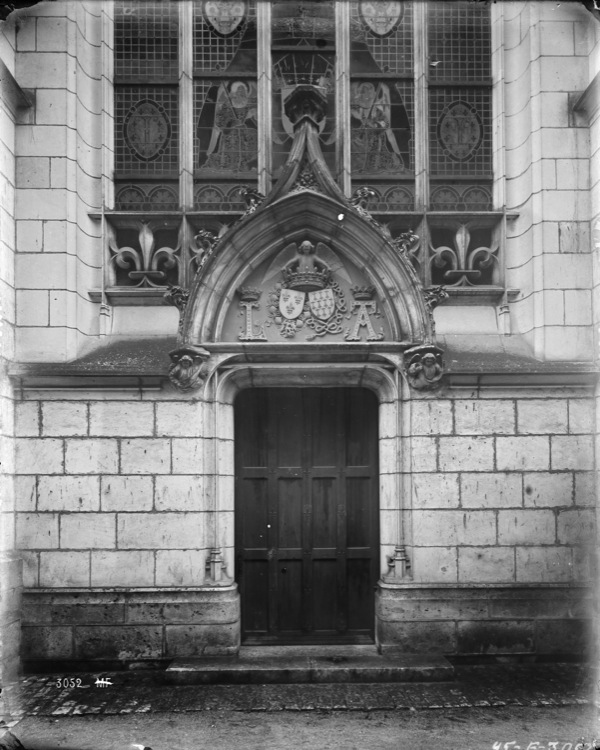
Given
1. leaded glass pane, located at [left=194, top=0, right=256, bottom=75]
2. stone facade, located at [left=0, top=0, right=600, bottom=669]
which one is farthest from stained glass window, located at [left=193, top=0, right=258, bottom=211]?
stone facade, located at [left=0, top=0, right=600, bottom=669]

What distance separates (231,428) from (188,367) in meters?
0.88

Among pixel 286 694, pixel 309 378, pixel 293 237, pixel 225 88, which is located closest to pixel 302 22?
pixel 225 88

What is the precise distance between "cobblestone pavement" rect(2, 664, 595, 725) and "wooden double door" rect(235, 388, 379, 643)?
1.15 metres

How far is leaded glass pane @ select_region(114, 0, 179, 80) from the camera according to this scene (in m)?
7.82

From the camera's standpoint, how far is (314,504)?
303 inches

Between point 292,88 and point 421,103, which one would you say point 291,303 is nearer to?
point 292,88

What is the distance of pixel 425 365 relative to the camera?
23.5 ft

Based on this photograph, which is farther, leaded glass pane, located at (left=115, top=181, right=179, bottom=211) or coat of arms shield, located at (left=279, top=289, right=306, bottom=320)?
leaded glass pane, located at (left=115, top=181, right=179, bottom=211)

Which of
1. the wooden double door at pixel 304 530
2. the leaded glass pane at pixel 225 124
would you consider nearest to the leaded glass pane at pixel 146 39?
the leaded glass pane at pixel 225 124

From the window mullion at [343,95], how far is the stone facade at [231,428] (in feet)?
2.51

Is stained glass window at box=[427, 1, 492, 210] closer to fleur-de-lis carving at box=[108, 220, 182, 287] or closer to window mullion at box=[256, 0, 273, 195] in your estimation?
window mullion at box=[256, 0, 273, 195]

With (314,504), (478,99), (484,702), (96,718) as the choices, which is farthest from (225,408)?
(478,99)

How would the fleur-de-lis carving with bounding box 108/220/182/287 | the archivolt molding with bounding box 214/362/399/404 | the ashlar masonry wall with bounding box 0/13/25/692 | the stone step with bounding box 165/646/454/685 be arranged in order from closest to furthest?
the stone step with bounding box 165/646/454/685
the ashlar masonry wall with bounding box 0/13/25/692
the archivolt molding with bounding box 214/362/399/404
the fleur-de-lis carving with bounding box 108/220/182/287

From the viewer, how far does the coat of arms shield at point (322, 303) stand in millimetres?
7461
